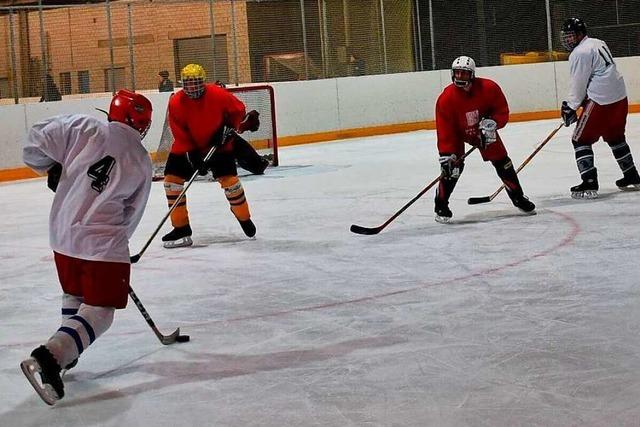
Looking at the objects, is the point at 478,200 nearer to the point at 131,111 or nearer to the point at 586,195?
the point at 586,195

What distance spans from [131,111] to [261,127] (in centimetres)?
781

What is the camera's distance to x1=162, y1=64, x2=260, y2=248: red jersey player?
629 cm

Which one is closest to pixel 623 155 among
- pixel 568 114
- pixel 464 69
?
pixel 568 114

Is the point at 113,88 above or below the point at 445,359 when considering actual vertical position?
above

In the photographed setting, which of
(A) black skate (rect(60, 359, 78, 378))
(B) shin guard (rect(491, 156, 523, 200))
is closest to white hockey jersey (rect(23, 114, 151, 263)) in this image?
(A) black skate (rect(60, 359, 78, 378))

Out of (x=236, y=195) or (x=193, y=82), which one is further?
(x=236, y=195)

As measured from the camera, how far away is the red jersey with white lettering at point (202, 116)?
6.29 m

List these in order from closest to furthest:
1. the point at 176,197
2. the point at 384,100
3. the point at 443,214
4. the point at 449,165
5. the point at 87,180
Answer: the point at 87,180, the point at 176,197, the point at 449,165, the point at 443,214, the point at 384,100

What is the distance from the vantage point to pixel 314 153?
1217cm

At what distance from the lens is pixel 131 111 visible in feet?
11.3

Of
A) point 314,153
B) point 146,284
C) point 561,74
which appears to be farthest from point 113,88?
point 146,284

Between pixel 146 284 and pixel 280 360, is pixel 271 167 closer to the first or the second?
pixel 146 284

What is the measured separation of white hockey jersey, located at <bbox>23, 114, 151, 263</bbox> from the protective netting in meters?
8.33

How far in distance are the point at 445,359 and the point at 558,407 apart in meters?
0.64
